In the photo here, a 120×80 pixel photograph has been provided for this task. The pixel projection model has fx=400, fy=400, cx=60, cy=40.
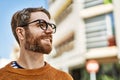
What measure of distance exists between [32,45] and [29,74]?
100 mm

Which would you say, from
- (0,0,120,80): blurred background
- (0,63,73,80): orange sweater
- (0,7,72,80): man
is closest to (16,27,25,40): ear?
(0,7,72,80): man

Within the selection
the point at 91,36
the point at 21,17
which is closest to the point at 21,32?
the point at 21,17

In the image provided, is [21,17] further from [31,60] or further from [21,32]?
[31,60]

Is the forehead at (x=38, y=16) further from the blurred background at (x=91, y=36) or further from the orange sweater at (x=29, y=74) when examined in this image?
the blurred background at (x=91, y=36)

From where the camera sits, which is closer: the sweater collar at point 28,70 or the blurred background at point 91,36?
the sweater collar at point 28,70

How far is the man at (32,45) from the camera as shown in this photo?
135cm

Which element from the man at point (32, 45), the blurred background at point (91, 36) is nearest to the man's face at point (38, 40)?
the man at point (32, 45)

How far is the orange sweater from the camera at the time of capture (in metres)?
1.34

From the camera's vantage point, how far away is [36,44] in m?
1.36

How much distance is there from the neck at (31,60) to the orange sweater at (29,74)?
0.8 inches

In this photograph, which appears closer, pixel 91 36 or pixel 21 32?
pixel 21 32

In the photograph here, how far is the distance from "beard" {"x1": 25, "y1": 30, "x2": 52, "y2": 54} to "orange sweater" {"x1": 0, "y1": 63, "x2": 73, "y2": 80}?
0.07 m

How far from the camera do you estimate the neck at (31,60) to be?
4.50 ft

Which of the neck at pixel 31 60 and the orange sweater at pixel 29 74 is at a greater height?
the neck at pixel 31 60
